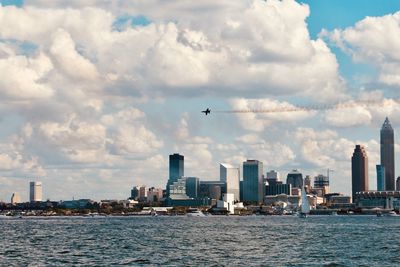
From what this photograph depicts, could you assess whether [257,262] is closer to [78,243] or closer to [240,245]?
[240,245]

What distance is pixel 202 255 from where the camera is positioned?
143250 millimetres

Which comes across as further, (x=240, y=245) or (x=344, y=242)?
(x=344, y=242)

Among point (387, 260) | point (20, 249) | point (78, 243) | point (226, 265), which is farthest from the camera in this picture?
point (78, 243)

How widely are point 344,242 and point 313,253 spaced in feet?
129

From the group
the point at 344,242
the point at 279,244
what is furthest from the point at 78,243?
the point at 344,242

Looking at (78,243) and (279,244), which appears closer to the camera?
(279,244)

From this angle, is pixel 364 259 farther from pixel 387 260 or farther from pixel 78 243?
pixel 78 243

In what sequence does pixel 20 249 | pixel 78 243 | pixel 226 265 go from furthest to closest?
1. pixel 78 243
2. pixel 20 249
3. pixel 226 265

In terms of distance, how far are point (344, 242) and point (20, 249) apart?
220ft

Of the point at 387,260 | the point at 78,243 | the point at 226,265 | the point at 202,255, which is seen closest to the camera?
the point at 226,265

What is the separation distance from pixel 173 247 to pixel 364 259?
42661 millimetres

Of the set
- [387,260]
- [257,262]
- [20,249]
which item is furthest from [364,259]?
[20,249]

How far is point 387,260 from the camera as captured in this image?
440ft

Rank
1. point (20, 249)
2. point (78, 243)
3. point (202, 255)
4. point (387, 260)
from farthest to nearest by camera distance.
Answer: point (78, 243)
point (20, 249)
point (202, 255)
point (387, 260)
